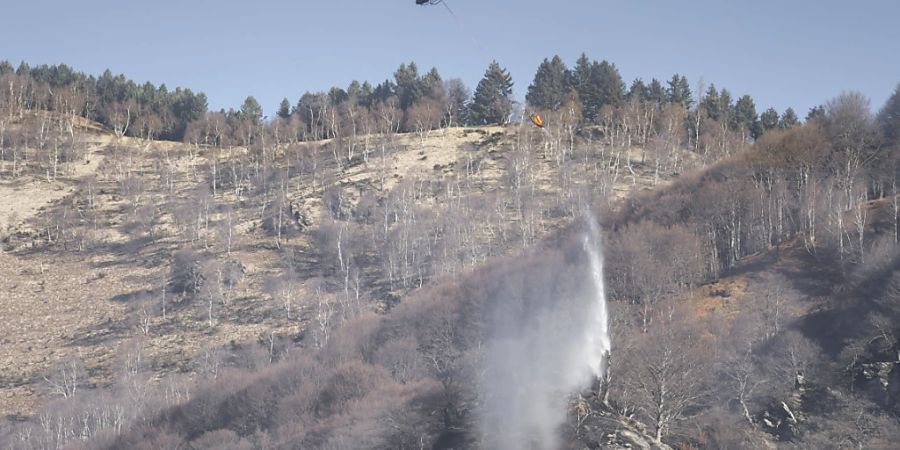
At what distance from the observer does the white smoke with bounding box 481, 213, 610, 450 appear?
41.1m

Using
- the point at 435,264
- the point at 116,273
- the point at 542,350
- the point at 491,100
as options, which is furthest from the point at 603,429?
the point at 491,100

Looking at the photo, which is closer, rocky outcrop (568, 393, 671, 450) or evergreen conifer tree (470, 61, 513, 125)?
rocky outcrop (568, 393, 671, 450)

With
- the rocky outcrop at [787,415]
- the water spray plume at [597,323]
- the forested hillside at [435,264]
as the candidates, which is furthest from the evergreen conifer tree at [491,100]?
the rocky outcrop at [787,415]

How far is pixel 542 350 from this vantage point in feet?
158

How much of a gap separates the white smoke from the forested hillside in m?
0.33

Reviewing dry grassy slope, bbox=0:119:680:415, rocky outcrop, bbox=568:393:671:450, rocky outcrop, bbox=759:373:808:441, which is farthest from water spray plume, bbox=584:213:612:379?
dry grassy slope, bbox=0:119:680:415

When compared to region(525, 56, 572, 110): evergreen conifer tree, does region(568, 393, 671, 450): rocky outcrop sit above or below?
below

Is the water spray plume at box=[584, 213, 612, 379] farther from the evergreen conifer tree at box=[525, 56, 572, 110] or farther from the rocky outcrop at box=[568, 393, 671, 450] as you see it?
the evergreen conifer tree at box=[525, 56, 572, 110]

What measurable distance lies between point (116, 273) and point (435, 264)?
1038 inches

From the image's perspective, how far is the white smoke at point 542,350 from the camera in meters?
41.1

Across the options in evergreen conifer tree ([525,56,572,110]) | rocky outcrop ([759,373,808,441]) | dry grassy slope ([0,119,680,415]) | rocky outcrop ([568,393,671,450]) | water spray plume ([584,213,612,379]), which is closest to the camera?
rocky outcrop ([568,393,671,450])

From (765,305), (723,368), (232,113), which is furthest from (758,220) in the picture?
(232,113)

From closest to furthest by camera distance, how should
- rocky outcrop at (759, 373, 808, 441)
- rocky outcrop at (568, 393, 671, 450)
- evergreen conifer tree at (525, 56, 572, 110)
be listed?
rocky outcrop at (568, 393, 671, 450)
rocky outcrop at (759, 373, 808, 441)
evergreen conifer tree at (525, 56, 572, 110)

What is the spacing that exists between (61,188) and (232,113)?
30.3 meters
